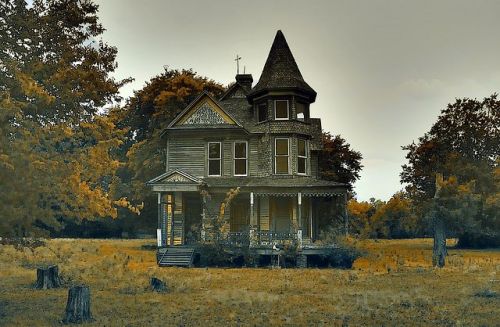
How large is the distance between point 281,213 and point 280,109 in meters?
6.38

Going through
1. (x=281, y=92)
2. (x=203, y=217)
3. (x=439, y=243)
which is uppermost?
(x=281, y=92)

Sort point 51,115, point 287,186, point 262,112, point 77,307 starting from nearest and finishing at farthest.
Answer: point 77,307
point 51,115
point 287,186
point 262,112

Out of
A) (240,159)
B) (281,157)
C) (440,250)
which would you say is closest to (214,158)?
(240,159)

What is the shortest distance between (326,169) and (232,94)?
648 inches

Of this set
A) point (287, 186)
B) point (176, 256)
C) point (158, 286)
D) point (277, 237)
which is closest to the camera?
point (158, 286)

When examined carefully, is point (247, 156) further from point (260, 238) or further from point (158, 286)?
point (158, 286)

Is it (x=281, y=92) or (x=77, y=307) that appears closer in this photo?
(x=77, y=307)

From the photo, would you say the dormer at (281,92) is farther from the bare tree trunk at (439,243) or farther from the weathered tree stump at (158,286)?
the weathered tree stump at (158,286)

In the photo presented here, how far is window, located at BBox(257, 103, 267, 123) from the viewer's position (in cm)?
3448

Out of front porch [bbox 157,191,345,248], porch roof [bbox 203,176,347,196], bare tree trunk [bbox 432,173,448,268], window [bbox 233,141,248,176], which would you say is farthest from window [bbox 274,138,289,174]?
bare tree trunk [bbox 432,173,448,268]

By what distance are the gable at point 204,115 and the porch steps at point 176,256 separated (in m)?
8.00

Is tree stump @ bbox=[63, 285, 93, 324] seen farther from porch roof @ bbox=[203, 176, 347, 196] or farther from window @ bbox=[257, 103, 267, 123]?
window @ bbox=[257, 103, 267, 123]

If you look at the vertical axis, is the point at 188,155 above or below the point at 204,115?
below

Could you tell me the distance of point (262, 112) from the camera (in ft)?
114
